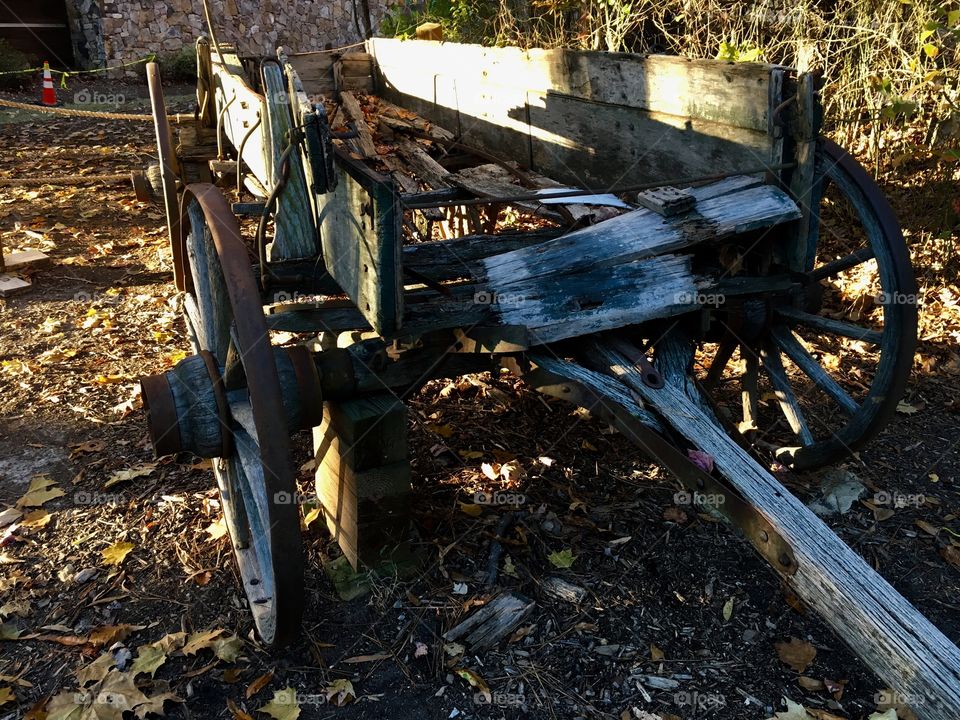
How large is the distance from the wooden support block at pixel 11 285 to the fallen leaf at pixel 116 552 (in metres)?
2.91

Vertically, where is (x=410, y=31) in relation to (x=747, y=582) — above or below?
above

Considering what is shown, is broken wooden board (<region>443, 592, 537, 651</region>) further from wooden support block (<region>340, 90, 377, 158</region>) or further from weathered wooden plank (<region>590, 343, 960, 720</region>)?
wooden support block (<region>340, 90, 377, 158</region>)

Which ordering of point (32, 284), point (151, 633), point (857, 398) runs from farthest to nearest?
point (32, 284) < point (857, 398) < point (151, 633)

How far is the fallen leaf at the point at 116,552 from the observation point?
2.82 metres

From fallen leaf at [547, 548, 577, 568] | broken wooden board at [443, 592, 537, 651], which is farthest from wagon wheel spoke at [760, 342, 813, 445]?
broken wooden board at [443, 592, 537, 651]

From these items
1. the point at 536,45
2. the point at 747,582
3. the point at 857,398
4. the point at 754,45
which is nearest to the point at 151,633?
the point at 747,582

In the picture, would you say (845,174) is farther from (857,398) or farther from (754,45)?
(754,45)

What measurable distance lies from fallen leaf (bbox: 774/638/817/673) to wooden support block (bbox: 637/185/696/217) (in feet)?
4.63

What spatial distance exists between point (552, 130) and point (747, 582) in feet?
7.57

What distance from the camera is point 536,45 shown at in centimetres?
627

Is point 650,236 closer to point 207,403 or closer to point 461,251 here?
point 461,251

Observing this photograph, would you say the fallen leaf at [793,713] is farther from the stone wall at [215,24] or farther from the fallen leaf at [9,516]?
the stone wall at [215,24]

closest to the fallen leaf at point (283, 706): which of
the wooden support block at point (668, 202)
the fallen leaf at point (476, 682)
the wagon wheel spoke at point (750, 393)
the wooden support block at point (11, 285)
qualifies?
the fallen leaf at point (476, 682)

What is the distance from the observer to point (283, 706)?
2.29 meters
